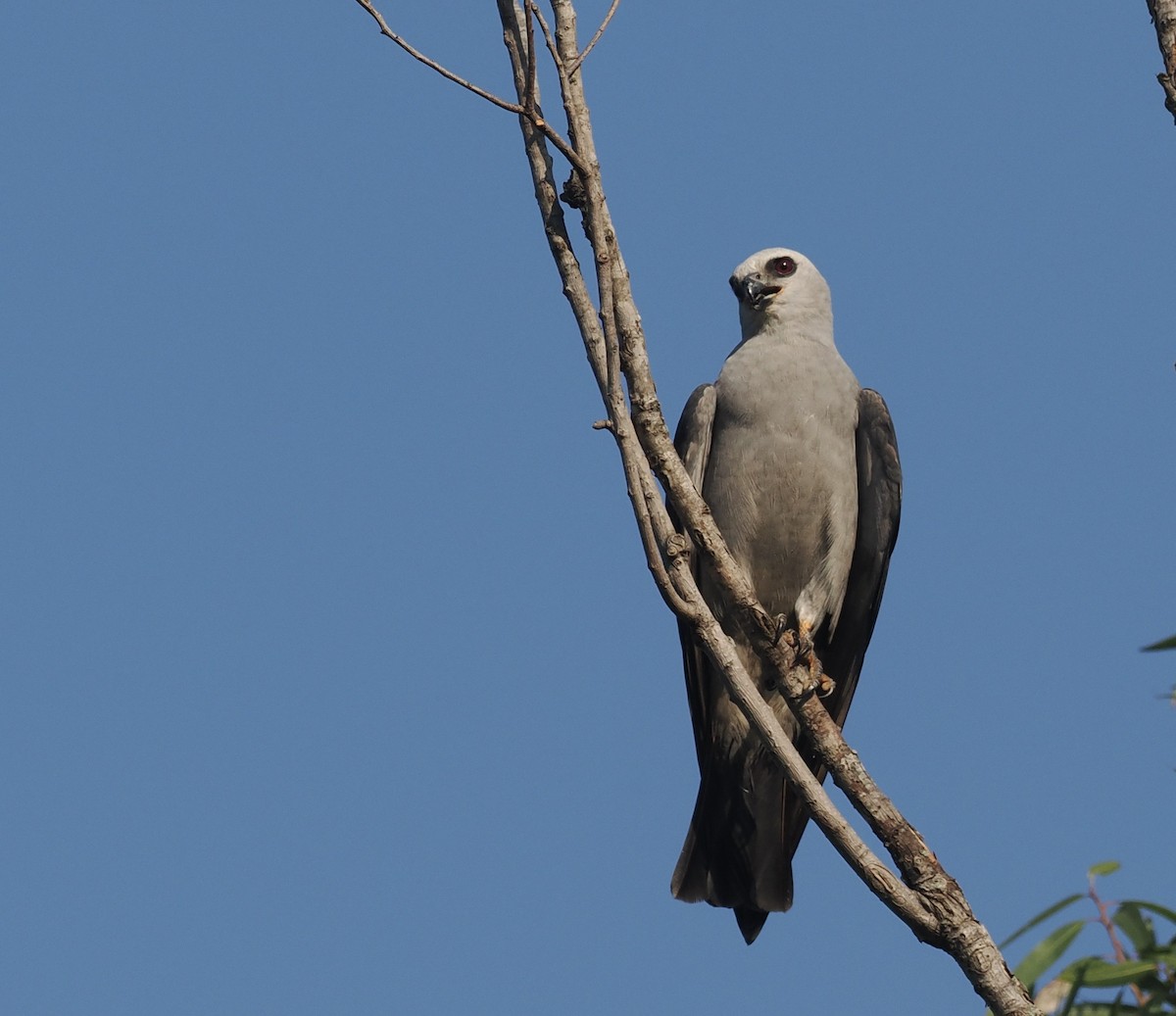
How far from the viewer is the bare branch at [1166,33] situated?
15.7 feet

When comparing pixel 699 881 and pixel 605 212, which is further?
pixel 699 881

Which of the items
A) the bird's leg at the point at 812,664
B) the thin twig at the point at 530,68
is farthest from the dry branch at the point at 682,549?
→ the bird's leg at the point at 812,664

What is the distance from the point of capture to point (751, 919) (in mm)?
7129

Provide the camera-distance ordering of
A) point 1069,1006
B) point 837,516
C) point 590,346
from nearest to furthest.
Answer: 1. point 1069,1006
2. point 590,346
3. point 837,516


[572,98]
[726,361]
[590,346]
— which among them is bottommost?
[590,346]

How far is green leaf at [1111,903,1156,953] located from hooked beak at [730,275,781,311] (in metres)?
5.10

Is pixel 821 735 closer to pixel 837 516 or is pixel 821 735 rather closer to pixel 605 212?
pixel 605 212

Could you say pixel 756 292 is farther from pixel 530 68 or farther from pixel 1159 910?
pixel 1159 910

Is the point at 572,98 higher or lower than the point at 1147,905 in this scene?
higher

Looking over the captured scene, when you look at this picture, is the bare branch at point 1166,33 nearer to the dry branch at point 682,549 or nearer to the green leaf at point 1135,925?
the dry branch at point 682,549

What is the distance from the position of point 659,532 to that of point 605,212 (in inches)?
44.5

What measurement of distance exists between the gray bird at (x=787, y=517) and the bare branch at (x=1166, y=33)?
10.2 feet

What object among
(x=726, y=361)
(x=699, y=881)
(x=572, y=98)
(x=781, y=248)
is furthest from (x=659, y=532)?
(x=781, y=248)

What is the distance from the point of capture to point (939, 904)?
4.81 metres
